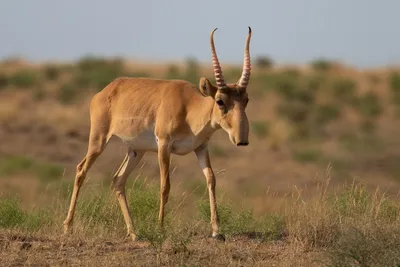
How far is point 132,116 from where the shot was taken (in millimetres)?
13312

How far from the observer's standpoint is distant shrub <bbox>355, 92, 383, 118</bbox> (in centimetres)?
4175

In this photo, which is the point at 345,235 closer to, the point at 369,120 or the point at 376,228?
the point at 376,228

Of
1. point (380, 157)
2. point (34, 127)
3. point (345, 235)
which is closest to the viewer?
point (345, 235)

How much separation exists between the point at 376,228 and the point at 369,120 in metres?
29.5

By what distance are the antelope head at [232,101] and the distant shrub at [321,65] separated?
162ft

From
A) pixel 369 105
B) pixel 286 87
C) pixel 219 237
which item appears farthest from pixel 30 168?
pixel 286 87

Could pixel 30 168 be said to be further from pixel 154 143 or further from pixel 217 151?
pixel 154 143

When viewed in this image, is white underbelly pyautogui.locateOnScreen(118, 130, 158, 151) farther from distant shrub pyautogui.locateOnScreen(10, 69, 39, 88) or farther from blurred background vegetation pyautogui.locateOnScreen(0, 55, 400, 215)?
distant shrub pyautogui.locateOnScreen(10, 69, 39, 88)

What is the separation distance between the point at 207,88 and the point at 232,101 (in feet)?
1.39

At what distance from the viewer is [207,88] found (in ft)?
40.4

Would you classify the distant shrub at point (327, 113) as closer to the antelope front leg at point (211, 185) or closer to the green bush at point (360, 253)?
the antelope front leg at point (211, 185)

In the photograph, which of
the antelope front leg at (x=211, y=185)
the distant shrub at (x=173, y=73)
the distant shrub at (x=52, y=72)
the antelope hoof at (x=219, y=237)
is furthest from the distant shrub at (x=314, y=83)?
the antelope hoof at (x=219, y=237)

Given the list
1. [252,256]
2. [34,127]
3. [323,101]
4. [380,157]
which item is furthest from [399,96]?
[252,256]

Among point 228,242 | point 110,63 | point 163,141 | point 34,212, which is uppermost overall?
point 163,141
